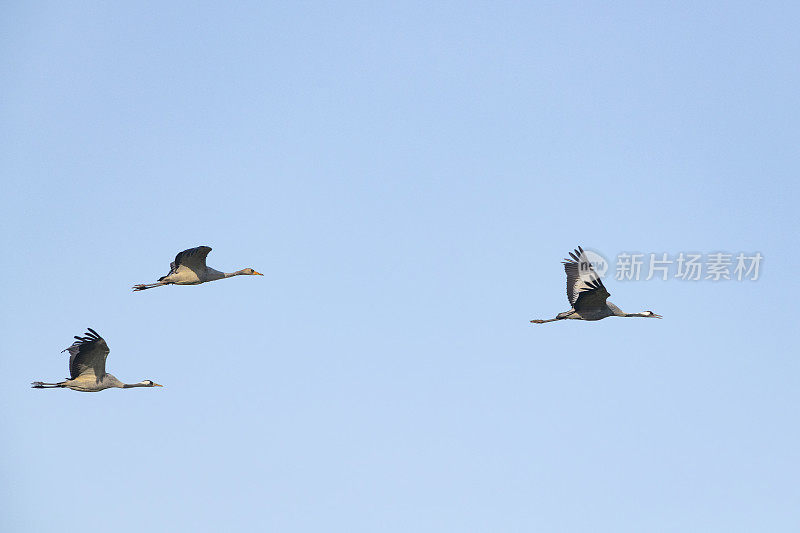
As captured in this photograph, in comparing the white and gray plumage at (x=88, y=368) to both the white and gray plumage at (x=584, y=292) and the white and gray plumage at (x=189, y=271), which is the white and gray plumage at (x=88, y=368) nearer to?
the white and gray plumage at (x=189, y=271)

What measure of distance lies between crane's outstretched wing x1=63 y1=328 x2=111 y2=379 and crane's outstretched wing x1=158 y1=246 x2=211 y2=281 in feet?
12.4

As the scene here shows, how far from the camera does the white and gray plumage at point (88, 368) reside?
48.1 metres

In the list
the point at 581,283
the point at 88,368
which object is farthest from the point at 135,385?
the point at 581,283

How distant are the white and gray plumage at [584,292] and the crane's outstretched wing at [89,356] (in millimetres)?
17903

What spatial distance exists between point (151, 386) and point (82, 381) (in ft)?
11.0

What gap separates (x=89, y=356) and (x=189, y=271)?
513 centimetres

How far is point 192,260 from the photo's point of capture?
49781mm

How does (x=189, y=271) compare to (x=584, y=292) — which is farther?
(x=189, y=271)

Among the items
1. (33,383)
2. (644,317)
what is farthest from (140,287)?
(644,317)

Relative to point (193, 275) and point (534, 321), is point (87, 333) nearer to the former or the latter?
point (193, 275)

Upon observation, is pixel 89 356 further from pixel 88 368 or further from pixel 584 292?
pixel 584 292

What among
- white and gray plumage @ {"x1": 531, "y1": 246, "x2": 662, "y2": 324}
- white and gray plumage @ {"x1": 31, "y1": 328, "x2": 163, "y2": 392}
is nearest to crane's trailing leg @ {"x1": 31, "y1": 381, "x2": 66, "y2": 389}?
white and gray plumage @ {"x1": 31, "y1": 328, "x2": 163, "y2": 392}

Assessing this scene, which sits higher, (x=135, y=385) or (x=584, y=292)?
(x=584, y=292)

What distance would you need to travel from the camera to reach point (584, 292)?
47.9m
